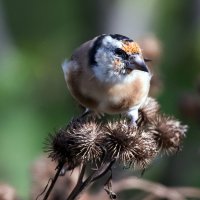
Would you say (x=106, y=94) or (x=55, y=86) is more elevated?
(x=106, y=94)

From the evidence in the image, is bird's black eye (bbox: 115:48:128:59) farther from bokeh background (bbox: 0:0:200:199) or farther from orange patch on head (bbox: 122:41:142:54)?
bokeh background (bbox: 0:0:200:199)

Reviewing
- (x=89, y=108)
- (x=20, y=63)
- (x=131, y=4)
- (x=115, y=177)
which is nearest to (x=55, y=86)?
(x=20, y=63)

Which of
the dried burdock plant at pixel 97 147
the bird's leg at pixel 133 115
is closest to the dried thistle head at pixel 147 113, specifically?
the bird's leg at pixel 133 115

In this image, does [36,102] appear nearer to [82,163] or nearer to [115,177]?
[115,177]

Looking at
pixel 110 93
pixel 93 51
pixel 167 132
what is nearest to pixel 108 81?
pixel 110 93

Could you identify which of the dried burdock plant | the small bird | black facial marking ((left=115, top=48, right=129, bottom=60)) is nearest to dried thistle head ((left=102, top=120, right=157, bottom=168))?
the dried burdock plant

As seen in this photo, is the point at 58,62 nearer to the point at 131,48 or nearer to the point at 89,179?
the point at 131,48
